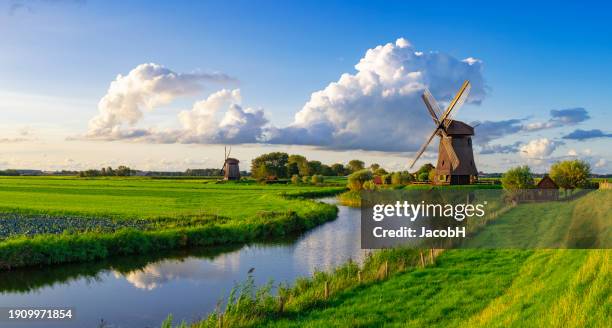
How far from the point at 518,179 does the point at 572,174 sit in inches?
310

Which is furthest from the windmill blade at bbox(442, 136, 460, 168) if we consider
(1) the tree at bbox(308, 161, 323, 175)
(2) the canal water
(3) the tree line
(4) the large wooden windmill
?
(1) the tree at bbox(308, 161, 323, 175)

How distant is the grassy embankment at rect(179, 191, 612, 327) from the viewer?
9.94 meters

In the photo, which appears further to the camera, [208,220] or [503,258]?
[208,220]

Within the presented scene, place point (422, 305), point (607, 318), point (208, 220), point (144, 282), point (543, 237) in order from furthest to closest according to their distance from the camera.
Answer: point (208, 220) < point (543, 237) < point (144, 282) < point (422, 305) < point (607, 318)

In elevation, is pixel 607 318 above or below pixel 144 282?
above

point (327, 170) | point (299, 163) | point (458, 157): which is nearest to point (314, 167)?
point (299, 163)

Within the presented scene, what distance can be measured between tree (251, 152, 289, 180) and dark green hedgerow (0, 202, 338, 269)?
78059 mm

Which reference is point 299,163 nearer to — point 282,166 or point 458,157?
point 282,166

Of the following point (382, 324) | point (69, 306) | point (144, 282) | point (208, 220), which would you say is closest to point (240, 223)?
point (208, 220)

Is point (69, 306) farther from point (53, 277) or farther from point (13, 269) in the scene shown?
point (13, 269)

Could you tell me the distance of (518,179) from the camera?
4647 cm

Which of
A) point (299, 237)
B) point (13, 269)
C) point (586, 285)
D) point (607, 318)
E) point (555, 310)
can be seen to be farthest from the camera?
point (299, 237)

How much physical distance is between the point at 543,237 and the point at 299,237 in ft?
45.3

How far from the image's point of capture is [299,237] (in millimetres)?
30016
